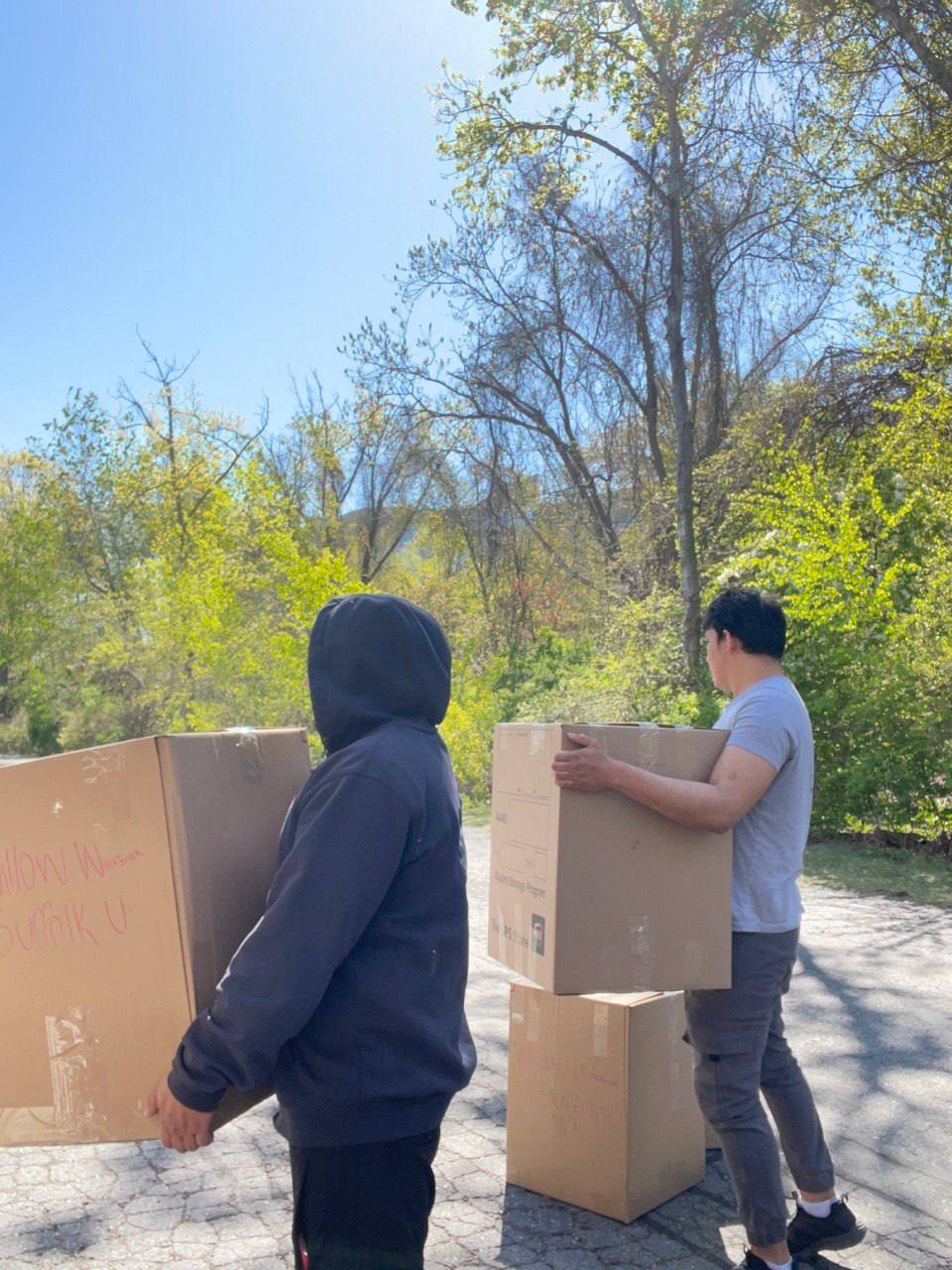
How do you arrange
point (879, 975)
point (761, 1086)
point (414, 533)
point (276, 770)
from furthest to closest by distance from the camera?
point (414, 533) < point (879, 975) < point (761, 1086) < point (276, 770)

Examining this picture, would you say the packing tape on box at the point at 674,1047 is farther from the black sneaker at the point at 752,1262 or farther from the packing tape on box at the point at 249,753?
the packing tape on box at the point at 249,753

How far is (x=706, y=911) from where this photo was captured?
274 cm

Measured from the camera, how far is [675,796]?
2639 mm

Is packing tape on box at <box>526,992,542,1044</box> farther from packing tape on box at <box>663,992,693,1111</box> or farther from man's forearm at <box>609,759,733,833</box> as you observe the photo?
man's forearm at <box>609,759,733,833</box>

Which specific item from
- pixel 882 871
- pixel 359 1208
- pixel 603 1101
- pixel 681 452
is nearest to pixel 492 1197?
pixel 603 1101

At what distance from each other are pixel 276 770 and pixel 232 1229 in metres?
1.82

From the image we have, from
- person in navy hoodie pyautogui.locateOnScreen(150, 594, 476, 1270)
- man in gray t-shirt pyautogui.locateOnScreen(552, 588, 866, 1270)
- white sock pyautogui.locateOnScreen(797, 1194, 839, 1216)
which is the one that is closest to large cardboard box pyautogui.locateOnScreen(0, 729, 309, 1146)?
person in navy hoodie pyautogui.locateOnScreen(150, 594, 476, 1270)

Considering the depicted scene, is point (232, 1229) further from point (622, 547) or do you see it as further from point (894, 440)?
point (622, 547)

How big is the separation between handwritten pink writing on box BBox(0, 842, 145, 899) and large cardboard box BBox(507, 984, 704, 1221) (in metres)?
1.76

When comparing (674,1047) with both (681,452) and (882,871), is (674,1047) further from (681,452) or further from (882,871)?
(681,452)

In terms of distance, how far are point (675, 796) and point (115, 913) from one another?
1.26 metres

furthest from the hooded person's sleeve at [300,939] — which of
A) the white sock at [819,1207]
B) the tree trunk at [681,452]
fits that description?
the tree trunk at [681,452]

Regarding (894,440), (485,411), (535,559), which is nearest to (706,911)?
(894,440)

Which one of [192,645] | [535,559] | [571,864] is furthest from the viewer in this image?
[535,559]
